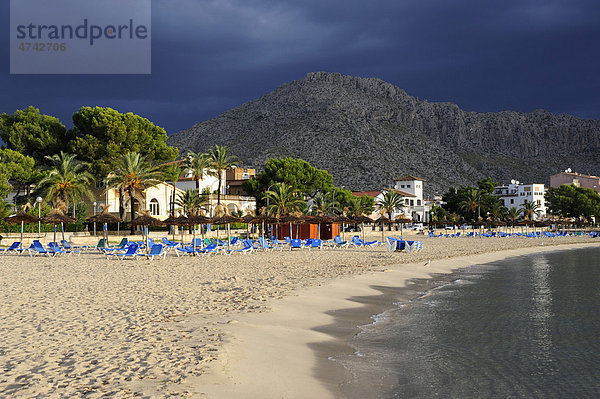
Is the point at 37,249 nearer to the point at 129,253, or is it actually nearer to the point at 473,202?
the point at 129,253

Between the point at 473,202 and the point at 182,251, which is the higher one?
the point at 473,202

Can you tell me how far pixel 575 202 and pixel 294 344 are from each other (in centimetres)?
10792

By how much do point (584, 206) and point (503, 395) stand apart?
352ft

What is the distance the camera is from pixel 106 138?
5059cm

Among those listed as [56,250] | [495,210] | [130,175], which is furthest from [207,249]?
[495,210]

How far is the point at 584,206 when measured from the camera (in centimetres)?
9981

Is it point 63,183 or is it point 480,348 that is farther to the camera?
point 63,183

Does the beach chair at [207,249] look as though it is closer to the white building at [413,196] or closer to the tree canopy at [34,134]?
the tree canopy at [34,134]

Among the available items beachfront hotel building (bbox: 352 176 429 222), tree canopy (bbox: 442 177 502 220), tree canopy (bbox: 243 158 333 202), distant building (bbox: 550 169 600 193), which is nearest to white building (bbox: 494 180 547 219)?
distant building (bbox: 550 169 600 193)

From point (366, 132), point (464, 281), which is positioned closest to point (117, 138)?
point (464, 281)

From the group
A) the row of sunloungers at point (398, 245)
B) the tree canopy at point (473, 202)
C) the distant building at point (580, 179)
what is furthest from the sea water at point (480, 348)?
the distant building at point (580, 179)

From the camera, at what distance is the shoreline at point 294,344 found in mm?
6355

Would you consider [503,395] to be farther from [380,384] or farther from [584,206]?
[584,206]

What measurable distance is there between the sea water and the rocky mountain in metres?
93.1
